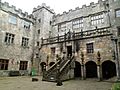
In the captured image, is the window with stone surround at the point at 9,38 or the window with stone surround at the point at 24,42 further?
the window with stone surround at the point at 24,42

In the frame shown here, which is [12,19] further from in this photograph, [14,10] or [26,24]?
[26,24]

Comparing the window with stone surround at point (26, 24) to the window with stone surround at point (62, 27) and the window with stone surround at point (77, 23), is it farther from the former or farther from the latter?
the window with stone surround at point (77, 23)

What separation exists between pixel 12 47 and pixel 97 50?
13.6 m

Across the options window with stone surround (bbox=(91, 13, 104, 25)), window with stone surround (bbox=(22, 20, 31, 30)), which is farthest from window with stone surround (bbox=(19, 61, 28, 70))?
window with stone surround (bbox=(91, 13, 104, 25))

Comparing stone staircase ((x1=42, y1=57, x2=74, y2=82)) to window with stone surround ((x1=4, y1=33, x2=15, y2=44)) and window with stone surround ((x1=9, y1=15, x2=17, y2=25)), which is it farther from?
window with stone surround ((x1=9, y1=15, x2=17, y2=25))

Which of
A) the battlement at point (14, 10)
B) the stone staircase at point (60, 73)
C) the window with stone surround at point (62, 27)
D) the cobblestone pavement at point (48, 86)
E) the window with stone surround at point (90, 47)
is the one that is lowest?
the cobblestone pavement at point (48, 86)

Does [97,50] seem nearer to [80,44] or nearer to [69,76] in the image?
[80,44]

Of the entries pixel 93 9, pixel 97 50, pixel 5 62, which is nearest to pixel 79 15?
pixel 93 9

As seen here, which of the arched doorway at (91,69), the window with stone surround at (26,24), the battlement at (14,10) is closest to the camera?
the arched doorway at (91,69)

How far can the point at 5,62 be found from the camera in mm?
18219

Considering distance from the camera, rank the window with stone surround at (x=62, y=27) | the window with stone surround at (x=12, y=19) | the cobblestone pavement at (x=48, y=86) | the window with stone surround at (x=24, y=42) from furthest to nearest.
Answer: the window with stone surround at (x=62, y=27) → the window with stone surround at (x=24, y=42) → the window with stone surround at (x=12, y=19) → the cobblestone pavement at (x=48, y=86)

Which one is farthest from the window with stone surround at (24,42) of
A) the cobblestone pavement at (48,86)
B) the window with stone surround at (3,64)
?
the cobblestone pavement at (48,86)

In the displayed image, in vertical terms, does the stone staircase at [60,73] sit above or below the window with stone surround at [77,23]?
below

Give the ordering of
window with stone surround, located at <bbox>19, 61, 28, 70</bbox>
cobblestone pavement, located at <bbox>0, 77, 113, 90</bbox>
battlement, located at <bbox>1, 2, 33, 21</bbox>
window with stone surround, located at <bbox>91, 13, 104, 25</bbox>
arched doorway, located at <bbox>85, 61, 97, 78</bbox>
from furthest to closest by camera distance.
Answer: window with stone surround, located at <bbox>19, 61, 28, 70</bbox> < battlement, located at <bbox>1, 2, 33, 21</bbox> < arched doorway, located at <bbox>85, 61, 97, 78</bbox> < window with stone surround, located at <bbox>91, 13, 104, 25</bbox> < cobblestone pavement, located at <bbox>0, 77, 113, 90</bbox>
